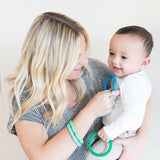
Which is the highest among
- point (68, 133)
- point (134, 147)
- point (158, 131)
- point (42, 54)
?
point (42, 54)

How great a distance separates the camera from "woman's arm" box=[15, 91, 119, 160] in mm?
1035

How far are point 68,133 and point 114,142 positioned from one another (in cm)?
23

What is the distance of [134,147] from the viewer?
1.17 meters

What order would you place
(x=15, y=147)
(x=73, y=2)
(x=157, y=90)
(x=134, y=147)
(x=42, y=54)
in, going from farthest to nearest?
(x=15, y=147) → (x=73, y=2) → (x=157, y=90) → (x=134, y=147) → (x=42, y=54)

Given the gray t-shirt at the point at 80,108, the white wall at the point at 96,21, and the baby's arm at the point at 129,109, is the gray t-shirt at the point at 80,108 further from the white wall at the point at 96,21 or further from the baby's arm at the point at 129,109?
the white wall at the point at 96,21

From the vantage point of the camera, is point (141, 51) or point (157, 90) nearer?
point (141, 51)

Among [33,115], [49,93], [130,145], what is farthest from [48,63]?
[130,145]

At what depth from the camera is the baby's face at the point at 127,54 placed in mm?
1102

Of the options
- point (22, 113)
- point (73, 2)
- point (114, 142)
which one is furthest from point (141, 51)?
point (73, 2)

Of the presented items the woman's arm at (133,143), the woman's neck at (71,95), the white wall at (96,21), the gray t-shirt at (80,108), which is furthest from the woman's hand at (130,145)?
the white wall at (96,21)

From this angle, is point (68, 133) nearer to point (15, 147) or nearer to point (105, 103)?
point (105, 103)

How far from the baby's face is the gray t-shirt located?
6.5 inches

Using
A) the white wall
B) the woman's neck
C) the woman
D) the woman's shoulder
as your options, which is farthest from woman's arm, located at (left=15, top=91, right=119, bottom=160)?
the white wall

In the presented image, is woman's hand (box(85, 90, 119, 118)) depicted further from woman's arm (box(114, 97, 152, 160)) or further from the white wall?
the white wall
